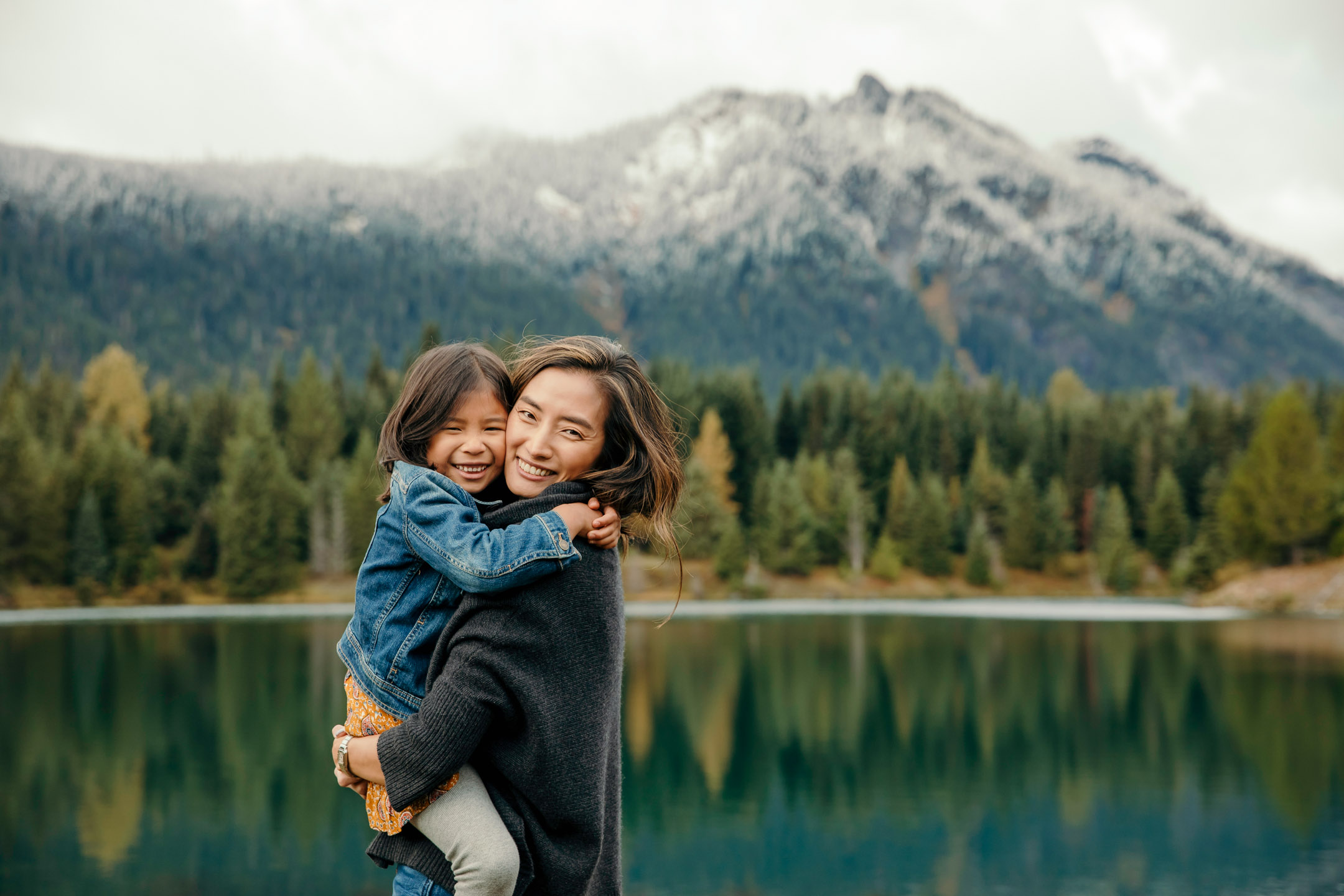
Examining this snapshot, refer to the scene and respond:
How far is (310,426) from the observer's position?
230 feet

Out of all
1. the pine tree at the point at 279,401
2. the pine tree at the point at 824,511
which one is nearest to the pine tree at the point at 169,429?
the pine tree at the point at 279,401

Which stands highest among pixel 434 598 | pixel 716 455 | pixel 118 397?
pixel 118 397

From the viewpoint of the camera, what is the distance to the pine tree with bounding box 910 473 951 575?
69625 millimetres

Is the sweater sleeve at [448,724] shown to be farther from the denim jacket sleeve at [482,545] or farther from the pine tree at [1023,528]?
the pine tree at [1023,528]

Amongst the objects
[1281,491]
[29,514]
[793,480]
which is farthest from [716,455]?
[29,514]

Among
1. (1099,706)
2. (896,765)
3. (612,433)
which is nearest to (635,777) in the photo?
(896,765)

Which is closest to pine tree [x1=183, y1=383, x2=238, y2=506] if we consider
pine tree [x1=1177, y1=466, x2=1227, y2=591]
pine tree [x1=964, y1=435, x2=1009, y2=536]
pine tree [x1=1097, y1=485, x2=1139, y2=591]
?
pine tree [x1=964, y1=435, x2=1009, y2=536]

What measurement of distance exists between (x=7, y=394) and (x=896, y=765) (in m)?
66.5

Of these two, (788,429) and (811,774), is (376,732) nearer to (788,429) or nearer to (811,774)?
(811,774)

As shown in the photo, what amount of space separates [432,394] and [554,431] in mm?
366

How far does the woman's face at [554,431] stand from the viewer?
2840mm

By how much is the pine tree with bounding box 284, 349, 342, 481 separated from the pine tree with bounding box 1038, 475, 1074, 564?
146 ft

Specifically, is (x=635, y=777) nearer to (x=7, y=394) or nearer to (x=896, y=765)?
(x=896, y=765)

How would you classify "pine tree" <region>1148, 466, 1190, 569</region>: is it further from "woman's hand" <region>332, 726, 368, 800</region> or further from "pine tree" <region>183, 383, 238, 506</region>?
"woman's hand" <region>332, 726, 368, 800</region>
